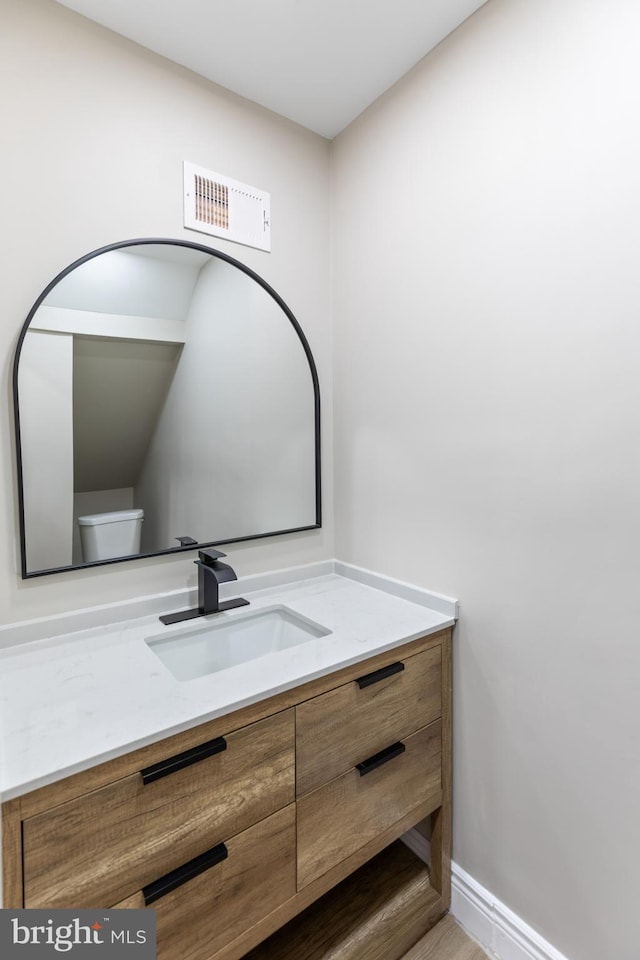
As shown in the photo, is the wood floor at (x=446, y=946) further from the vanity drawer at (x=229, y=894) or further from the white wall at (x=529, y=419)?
the vanity drawer at (x=229, y=894)

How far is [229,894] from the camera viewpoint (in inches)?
40.2

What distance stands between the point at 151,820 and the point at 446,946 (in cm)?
107

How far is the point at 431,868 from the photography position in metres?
1.51

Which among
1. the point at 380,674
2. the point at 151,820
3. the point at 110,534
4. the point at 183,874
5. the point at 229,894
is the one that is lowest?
the point at 229,894

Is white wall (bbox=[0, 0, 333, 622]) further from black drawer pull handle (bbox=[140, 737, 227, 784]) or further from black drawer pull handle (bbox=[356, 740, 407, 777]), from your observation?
black drawer pull handle (bbox=[356, 740, 407, 777])

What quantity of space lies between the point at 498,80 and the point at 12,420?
159 centimetres

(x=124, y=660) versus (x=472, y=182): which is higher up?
(x=472, y=182)

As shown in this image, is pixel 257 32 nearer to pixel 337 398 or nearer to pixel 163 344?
pixel 163 344

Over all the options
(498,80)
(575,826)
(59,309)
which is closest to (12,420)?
(59,309)

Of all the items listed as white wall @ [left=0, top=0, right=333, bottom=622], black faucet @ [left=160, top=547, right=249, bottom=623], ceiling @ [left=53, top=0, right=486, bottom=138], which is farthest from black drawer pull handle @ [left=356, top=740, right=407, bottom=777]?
ceiling @ [left=53, top=0, right=486, bottom=138]

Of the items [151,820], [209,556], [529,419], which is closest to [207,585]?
[209,556]

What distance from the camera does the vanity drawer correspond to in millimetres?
943

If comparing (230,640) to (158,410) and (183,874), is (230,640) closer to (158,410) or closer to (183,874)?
(183,874)

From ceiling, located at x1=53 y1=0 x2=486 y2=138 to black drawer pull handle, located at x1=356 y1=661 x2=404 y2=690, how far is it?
1800 mm
